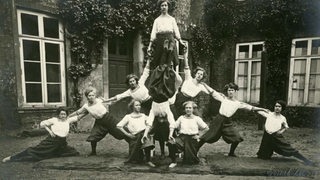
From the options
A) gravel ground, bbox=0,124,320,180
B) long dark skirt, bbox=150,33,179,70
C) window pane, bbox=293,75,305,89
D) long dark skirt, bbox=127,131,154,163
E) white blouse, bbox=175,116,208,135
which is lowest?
gravel ground, bbox=0,124,320,180

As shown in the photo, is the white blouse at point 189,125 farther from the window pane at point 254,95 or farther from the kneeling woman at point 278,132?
the window pane at point 254,95

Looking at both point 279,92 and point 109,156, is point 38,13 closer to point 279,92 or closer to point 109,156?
point 109,156

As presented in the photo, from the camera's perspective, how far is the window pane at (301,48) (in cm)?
903

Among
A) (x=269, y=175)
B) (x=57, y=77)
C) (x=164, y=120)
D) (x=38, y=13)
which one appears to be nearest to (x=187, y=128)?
(x=164, y=120)

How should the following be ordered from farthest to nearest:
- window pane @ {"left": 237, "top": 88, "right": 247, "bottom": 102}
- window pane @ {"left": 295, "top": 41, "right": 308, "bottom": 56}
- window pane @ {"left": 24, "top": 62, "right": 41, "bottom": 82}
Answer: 1. window pane @ {"left": 237, "top": 88, "right": 247, "bottom": 102}
2. window pane @ {"left": 295, "top": 41, "right": 308, "bottom": 56}
3. window pane @ {"left": 24, "top": 62, "right": 41, "bottom": 82}

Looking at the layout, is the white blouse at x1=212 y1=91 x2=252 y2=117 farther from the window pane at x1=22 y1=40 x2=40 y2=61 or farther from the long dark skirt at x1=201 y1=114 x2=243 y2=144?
the window pane at x1=22 y1=40 x2=40 y2=61

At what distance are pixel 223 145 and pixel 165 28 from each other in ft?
11.6

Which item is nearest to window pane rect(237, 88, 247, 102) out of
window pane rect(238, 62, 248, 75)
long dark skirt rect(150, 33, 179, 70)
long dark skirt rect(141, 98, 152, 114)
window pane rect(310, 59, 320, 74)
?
window pane rect(238, 62, 248, 75)

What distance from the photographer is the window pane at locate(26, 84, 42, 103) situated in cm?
736

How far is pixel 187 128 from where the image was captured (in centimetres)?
457

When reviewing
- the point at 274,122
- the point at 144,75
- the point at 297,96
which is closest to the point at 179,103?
the point at 144,75

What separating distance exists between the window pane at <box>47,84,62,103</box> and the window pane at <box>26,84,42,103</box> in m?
0.28

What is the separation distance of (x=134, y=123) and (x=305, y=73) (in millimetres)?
7029

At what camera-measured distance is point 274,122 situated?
479 centimetres
